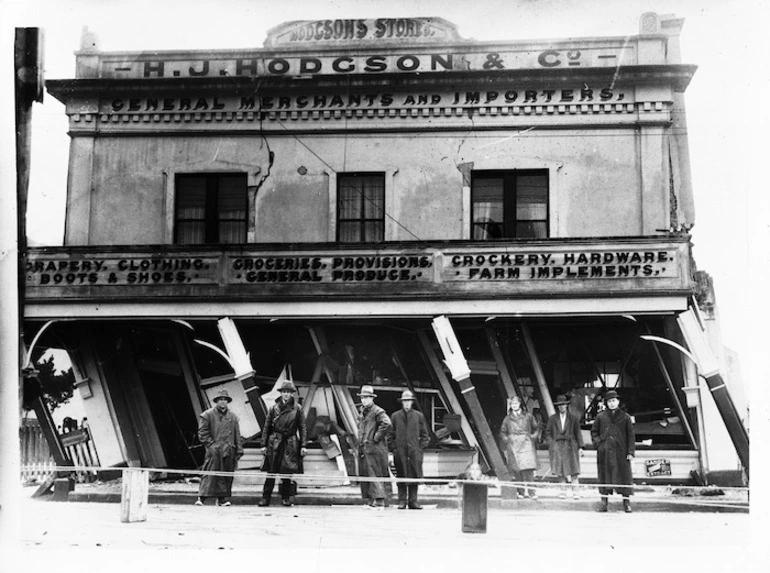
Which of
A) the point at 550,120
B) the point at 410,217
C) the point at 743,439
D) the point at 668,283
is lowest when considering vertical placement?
the point at 743,439

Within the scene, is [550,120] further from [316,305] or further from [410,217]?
[316,305]

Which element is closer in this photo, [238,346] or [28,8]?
[28,8]

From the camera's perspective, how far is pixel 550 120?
1673cm

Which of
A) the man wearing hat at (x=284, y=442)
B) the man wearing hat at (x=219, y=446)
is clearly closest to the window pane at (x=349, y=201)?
the man wearing hat at (x=284, y=442)

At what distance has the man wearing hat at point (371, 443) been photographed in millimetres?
15617

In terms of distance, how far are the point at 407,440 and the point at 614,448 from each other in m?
2.85

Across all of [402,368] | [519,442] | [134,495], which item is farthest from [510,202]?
[134,495]

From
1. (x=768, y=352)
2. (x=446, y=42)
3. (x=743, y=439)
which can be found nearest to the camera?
(x=768, y=352)

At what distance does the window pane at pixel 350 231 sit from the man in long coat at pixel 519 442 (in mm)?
3382

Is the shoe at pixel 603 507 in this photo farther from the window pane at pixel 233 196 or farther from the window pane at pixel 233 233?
the window pane at pixel 233 196

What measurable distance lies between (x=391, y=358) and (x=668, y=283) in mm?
4202

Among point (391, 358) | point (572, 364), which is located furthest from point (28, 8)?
point (572, 364)

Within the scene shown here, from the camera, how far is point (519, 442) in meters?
16.3

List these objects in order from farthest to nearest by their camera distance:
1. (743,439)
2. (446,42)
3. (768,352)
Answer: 1. (446,42)
2. (743,439)
3. (768,352)
